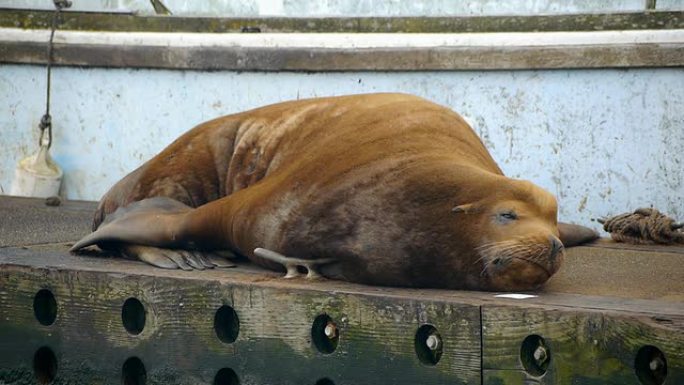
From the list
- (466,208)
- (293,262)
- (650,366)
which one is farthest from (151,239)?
(650,366)

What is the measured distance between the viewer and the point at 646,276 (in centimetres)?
504

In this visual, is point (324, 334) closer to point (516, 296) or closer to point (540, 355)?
point (516, 296)

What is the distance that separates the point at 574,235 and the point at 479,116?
1488mm

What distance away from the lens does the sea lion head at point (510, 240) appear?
4.39 m

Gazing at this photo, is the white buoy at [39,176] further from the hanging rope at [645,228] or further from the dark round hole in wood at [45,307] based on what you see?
the hanging rope at [645,228]

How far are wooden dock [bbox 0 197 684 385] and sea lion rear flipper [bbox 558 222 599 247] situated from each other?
0.37 m

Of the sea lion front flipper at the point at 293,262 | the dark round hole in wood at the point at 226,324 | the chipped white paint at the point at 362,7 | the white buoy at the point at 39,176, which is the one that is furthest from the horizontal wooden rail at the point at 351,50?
the dark round hole in wood at the point at 226,324

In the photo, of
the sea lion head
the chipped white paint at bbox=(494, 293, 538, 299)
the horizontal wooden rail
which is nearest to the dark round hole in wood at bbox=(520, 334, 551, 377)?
the chipped white paint at bbox=(494, 293, 538, 299)

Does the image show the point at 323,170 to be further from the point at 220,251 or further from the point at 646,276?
the point at 646,276

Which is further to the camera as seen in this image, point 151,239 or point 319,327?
point 151,239

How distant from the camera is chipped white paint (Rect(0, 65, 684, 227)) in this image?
7.03 metres

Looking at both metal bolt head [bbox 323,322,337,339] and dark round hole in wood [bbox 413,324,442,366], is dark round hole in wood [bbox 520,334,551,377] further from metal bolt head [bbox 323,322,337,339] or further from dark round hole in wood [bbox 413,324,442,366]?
metal bolt head [bbox 323,322,337,339]

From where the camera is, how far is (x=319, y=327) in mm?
4535

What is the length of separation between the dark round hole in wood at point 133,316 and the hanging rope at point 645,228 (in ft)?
7.76
